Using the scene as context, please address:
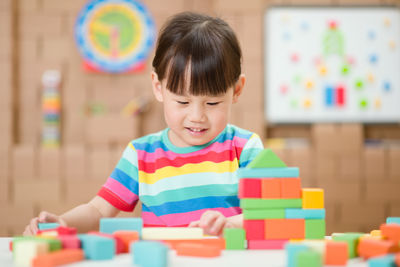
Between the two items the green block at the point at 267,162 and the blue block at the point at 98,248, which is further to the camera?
the green block at the point at 267,162

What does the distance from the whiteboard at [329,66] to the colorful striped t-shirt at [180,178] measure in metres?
1.64

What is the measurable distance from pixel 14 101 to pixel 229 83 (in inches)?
83.7

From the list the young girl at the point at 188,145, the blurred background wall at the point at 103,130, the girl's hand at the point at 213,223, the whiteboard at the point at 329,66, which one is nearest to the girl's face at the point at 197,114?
the young girl at the point at 188,145

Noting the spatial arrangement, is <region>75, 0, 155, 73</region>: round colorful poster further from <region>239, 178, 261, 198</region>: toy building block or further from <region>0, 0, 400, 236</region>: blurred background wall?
<region>239, 178, 261, 198</region>: toy building block

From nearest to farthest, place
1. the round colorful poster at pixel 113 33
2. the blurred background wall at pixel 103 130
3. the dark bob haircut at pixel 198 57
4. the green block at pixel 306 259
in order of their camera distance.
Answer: the green block at pixel 306 259
the dark bob haircut at pixel 198 57
the blurred background wall at pixel 103 130
the round colorful poster at pixel 113 33

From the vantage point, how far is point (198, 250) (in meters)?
0.54

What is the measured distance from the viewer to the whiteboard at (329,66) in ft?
8.64

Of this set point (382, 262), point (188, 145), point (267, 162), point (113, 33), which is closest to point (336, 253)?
point (382, 262)

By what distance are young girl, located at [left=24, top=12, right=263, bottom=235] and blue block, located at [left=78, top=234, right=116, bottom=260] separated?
13.1 inches

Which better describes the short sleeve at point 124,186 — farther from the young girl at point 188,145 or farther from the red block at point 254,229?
the red block at point 254,229

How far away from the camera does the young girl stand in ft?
3.00

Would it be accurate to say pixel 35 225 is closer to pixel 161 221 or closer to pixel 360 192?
pixel 161 221

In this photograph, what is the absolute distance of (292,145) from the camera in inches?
102

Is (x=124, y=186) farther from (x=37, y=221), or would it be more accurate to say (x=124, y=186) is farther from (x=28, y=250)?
(x=28, y=250)
